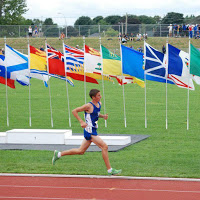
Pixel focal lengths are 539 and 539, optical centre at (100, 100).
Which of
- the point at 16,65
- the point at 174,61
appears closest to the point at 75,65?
the point at 16,65

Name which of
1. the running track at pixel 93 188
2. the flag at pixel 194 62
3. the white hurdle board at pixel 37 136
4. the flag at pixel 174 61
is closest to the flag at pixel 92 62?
the flag at pixel 174 61

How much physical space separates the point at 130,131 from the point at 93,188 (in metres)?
8.31

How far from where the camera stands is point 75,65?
68.1 ft

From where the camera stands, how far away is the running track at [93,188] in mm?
10141

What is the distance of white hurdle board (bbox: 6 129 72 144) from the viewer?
15.9 meters

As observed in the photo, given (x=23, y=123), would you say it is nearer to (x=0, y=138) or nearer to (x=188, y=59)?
(x=0, y=138)

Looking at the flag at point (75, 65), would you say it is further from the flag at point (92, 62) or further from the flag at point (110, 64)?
the flag at point (110, 64)

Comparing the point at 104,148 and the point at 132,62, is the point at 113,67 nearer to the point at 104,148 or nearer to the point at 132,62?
the point at 132,62

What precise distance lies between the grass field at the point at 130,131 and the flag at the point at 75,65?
1879mm

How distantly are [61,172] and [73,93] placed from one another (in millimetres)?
22618

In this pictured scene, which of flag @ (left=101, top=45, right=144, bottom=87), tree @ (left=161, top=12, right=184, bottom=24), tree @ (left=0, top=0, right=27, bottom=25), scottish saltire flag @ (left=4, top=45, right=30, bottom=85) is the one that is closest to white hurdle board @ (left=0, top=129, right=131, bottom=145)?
flag @ (left=101, top=45, right=144, bottom=87)

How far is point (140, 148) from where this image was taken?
1534 centimetres

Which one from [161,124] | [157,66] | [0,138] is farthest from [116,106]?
[0,138]

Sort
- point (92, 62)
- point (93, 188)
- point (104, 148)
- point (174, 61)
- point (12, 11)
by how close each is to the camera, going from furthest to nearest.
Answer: point (12, 11) → point (92, 62) → point (174, 61) → point (104, 148) → point (93, 188)
